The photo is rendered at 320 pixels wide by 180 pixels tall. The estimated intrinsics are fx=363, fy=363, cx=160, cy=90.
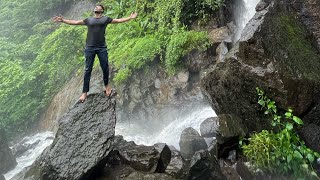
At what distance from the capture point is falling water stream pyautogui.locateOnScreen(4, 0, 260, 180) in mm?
11025

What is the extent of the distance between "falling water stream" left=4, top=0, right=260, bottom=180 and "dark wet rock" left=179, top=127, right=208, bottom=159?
114 centimetres

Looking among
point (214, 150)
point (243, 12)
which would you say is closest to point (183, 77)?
point (243, 12)

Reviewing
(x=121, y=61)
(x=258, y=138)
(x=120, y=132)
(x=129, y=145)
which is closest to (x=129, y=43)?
(x=121, y=61)

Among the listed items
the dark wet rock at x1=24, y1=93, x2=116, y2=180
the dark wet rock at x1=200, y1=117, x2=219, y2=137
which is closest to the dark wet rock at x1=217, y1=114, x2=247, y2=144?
the dark wet rock at x1=200, y1=117, x2=219, y2=137

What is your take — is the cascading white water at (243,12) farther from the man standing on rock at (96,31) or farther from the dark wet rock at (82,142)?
the dark wet rock at (82,142)

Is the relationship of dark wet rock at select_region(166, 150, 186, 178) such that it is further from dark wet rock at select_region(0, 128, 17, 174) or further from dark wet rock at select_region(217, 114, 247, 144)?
dark wet rock at select_region(0, 128, 17, 174)

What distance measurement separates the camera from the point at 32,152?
14.1 m

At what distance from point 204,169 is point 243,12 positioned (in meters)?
7.26

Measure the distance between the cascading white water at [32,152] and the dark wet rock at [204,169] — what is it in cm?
761

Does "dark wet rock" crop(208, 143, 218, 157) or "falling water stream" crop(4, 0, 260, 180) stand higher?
"falling water stream" crop(4, 0, 260, 180)

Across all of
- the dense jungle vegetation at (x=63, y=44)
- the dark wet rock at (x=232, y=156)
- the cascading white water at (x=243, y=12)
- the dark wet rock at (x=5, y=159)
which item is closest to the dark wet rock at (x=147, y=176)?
the dark wet rock at (x=232, y=156)

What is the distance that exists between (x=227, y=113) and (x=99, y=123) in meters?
2.85

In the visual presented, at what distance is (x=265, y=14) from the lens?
7.89m

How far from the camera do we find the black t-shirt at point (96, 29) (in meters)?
7.51
